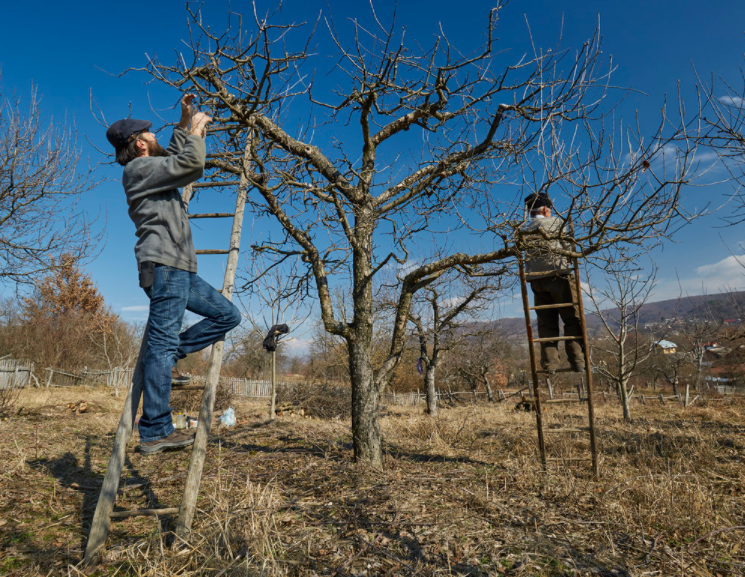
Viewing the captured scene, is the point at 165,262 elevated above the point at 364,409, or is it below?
above

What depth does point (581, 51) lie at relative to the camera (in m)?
4.00

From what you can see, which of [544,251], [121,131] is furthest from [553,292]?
[121,131]

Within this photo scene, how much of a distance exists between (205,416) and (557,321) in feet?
14.9

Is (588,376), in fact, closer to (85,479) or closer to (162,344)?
(162,344)

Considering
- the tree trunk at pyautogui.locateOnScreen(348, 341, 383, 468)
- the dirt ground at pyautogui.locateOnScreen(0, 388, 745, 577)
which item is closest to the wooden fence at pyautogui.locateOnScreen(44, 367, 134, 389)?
the dirt ground at pyautogui.locateOnScreen(0, 388, 745, 577)

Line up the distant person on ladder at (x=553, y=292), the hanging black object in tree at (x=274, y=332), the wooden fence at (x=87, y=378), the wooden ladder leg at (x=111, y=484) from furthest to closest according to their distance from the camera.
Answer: the wooden fence at (x=87, y=378) → the distant person on ladder at (x=553, y=292) → the hanging black object in tree at (x=274, y=332) → the wooden ladder leg at (x=111, y=484)

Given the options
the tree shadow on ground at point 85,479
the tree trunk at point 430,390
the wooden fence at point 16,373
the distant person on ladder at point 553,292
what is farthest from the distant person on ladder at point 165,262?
the wooden fence at point 16,373

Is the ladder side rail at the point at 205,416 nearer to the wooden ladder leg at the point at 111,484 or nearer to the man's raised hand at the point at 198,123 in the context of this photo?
the wooden ladder leg at the point at 111,484

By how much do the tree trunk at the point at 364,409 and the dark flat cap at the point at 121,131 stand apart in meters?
2.99

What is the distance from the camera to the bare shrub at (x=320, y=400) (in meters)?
13.9

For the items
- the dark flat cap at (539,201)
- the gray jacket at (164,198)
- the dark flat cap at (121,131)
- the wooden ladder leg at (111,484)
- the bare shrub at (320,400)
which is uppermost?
the dark flat cap at (539,201)

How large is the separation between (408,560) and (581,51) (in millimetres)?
4691

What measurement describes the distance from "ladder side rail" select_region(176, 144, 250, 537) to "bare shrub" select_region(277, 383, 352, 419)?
11194 mm

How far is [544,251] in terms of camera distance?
4.77 m
